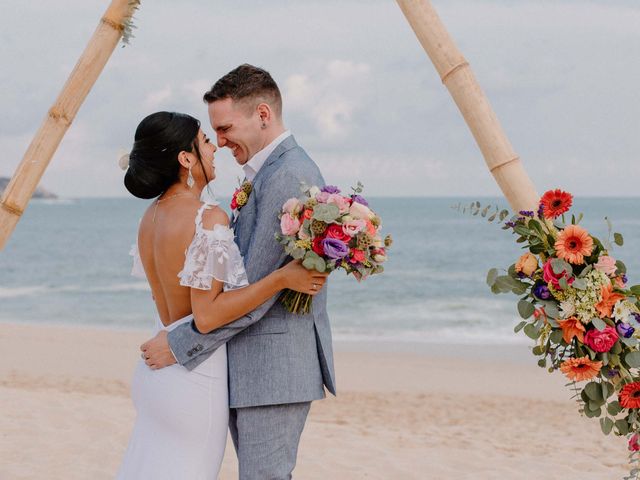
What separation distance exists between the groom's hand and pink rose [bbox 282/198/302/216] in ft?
2.23

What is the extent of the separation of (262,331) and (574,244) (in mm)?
1190

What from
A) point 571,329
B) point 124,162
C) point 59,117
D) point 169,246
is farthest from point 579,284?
point 59,117

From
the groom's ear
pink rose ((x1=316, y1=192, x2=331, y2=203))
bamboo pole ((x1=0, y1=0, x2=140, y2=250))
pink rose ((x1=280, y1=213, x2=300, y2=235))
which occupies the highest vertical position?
bamboo pole ((x1=0, y1=0, x2=140, y2=250))

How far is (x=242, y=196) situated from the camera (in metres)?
3.04

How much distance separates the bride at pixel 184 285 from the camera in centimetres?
284

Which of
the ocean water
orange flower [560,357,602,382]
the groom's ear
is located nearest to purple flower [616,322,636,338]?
orange flower [560,357,602,382]

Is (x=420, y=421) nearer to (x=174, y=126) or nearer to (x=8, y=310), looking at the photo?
(x=174, y=126)

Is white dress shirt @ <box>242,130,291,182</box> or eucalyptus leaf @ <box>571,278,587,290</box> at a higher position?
white dress shirt @ <box>242,130,291,182</box>

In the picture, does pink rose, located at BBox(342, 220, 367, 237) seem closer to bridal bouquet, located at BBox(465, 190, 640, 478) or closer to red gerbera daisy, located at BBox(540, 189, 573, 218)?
bridal bouquet, located at BBox(465, 190, 640, 478)

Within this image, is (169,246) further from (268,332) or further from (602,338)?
(602,338)

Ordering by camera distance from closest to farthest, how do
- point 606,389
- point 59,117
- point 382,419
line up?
1. point 606,389
2. point 59,117
3. point 382,419

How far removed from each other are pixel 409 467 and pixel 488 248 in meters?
28.5

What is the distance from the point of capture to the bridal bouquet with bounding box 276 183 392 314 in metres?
2.72

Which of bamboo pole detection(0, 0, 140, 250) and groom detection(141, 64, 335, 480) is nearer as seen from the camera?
groom detection(141, 64, 335, 480)
